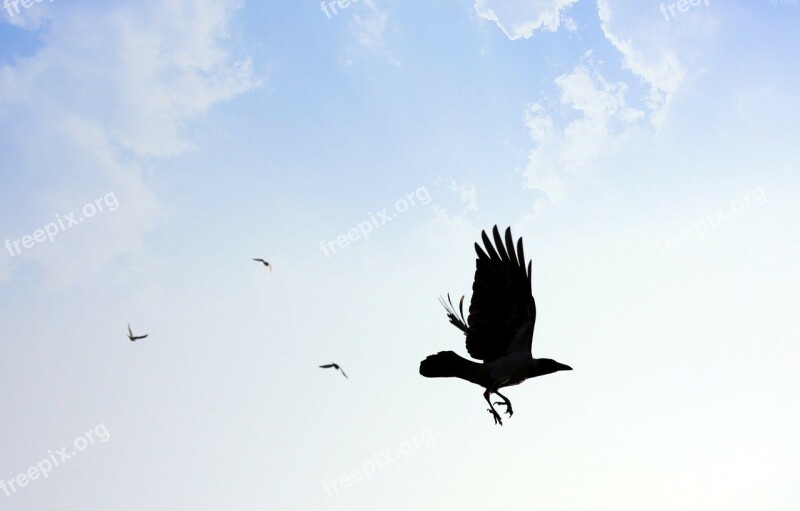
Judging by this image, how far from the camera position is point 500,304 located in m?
12.8

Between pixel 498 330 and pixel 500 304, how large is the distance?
551 millimetres

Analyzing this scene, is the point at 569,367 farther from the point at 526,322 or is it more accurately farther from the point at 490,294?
the point at 490,294

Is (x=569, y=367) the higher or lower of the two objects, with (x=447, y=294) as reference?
lower

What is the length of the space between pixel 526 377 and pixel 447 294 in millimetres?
3313

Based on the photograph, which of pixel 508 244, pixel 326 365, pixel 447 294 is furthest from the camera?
pixel 326 365

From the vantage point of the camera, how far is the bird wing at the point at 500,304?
41.0 ft

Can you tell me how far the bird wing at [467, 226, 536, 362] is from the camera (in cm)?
1250

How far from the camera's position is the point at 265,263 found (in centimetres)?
1942

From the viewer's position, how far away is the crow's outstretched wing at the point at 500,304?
41.0ft

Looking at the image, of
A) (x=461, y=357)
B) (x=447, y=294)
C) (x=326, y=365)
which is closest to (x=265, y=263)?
(x=326, y=365)

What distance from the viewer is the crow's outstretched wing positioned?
12.5 meters

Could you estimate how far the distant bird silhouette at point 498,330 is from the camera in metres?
12.5

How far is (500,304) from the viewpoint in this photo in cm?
1283

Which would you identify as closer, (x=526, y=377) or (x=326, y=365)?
(x=526, y=377)
